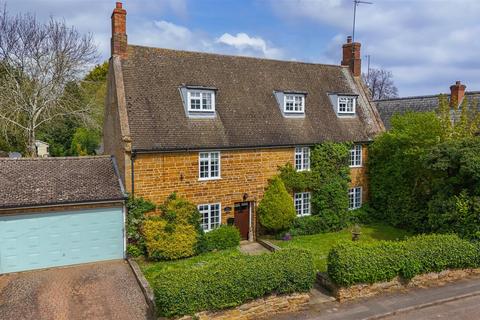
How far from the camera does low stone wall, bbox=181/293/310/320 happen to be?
11.4 meters

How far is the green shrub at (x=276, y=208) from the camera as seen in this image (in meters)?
19.8

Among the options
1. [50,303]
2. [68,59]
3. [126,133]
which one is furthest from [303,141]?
[68,59]

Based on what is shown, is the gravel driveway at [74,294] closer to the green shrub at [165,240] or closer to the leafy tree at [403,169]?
the green shrub at [165,240]

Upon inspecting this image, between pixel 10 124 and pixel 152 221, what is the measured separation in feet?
70.4

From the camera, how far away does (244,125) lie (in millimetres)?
20422

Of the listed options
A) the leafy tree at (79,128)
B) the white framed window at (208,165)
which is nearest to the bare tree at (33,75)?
the leafy tree at (79,128)

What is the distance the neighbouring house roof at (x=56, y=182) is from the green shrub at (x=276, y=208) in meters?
7.66

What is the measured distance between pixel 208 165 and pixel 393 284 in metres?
10.2

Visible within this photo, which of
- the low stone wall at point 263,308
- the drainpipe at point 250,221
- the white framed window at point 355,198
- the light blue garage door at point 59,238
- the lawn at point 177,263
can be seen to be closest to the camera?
the low stone wall at point 263,308

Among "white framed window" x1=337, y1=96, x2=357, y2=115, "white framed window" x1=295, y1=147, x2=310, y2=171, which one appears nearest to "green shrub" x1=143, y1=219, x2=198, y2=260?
"white framed window" x1=295, y1=147, x2=310, y2=171

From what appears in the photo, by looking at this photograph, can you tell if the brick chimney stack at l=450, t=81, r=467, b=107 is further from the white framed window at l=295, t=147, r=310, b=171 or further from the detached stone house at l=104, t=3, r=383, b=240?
the white framed window at l=295, t=147, r=310, b=171

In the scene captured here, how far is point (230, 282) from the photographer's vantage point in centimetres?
1134

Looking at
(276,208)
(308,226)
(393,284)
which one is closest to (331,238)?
(308,226)

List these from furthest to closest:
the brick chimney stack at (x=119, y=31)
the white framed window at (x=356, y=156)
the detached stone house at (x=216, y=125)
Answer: the white framed window at (x=356, y=156) < the brick chimney stack at (x=119, y=31) < the detached stone house at (x=216, y=125)
